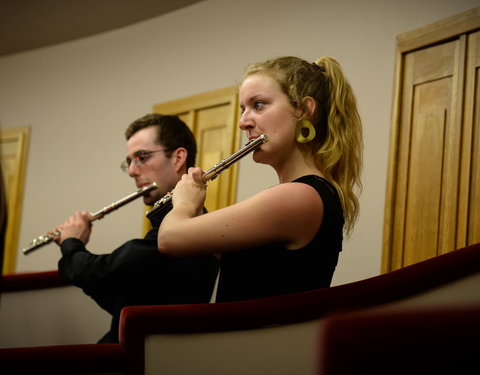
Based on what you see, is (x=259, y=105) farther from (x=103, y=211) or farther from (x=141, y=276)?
(x=103, y=211)

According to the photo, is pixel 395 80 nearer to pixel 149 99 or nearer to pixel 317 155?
pixel 317 155

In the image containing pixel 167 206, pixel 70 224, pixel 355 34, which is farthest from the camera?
pixel 355 34

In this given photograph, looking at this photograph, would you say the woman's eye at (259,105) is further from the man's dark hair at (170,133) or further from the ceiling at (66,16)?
the ceiling at (66,16)

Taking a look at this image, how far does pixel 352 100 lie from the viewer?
4.81 ft

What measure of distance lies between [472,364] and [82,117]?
3.83 meters

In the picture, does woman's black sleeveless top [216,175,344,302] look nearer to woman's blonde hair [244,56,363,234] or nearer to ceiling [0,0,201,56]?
woman's blonde hair [244,56,363,234]

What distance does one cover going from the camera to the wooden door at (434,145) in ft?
7.45

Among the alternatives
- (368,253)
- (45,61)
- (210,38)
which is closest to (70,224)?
(368,253)

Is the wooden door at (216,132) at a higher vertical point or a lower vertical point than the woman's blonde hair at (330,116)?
higher

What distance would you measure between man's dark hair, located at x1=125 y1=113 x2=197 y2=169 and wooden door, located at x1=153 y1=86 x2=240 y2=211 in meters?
1.01

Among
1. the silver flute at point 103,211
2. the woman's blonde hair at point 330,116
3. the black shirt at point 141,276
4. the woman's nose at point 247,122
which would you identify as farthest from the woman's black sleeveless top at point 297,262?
the silver flute at point 103,211

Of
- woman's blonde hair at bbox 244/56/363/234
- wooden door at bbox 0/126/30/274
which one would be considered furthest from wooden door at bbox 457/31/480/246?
wooden door at bbox 0/126/30/274

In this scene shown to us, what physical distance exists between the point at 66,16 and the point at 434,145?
2815mm

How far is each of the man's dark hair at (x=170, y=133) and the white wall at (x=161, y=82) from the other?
86cm
